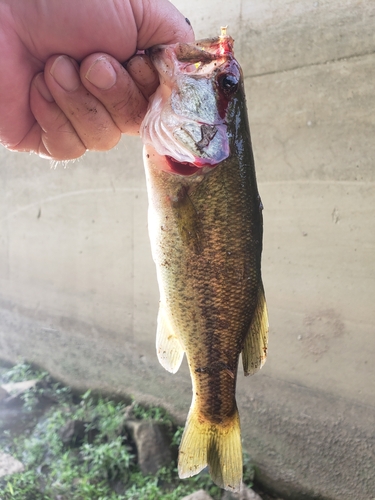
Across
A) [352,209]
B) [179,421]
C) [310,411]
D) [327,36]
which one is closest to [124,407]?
[179,421]

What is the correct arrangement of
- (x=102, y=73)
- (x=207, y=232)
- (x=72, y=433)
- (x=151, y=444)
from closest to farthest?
1. (x=102, y=73)
2. (x=207, y=232)
3. (x=151, y=444)
4. (x=72, y=433)

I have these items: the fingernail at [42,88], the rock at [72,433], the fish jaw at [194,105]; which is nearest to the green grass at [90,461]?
the rock at [72,433]

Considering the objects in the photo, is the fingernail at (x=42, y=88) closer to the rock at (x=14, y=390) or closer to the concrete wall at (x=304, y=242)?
the concrete wall at (x=304, y=242)

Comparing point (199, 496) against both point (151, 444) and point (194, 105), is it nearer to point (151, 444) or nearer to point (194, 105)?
point (151, 444)

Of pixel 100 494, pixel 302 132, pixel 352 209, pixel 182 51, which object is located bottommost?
pixel 100 494

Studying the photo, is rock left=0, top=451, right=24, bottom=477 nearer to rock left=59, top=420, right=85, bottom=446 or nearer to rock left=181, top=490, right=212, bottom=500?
rock left=59, top=420, right=85, bottom=446

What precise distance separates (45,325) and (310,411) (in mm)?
2758

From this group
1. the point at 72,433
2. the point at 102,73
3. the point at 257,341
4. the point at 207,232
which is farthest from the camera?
the point at 72,433

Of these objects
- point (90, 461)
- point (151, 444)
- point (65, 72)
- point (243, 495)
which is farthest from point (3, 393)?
point (65, 72)

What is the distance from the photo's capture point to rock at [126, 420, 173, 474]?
318 centimetres

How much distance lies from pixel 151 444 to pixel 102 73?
9.36ft

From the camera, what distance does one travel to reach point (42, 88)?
4.39 feet

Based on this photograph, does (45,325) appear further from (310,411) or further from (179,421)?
(310,411)

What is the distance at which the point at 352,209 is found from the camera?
2.61 metres
